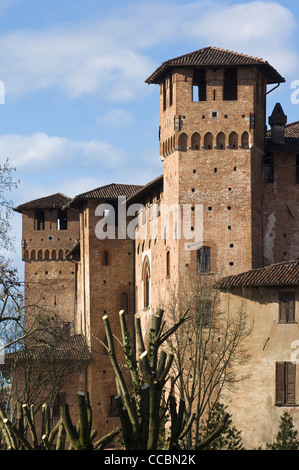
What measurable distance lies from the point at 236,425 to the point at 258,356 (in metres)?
2.30

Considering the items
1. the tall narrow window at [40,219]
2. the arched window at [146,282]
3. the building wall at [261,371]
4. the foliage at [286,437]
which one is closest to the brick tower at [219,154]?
the building wall at [261,371]

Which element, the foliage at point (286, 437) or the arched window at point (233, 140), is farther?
the arched window at point (233, 140)

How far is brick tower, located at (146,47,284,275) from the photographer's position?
130 feet

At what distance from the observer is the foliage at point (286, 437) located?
32.2 m

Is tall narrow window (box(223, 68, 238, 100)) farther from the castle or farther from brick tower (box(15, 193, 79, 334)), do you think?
brick tower (box(15, 193, 79, 334))

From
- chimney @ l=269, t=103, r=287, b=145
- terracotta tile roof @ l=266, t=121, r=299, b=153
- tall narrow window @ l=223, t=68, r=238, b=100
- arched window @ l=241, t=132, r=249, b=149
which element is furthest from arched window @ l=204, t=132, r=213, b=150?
chimney @ l=269, t=103, r=287, b=145

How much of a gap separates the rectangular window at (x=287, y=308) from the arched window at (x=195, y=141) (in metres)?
8.30

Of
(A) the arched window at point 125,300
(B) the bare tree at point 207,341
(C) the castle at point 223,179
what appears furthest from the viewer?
(A) the arched window at point 125,300

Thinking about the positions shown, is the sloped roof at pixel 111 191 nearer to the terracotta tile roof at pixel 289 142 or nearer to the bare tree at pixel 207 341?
the terracotta tile roof at pixel 289 142

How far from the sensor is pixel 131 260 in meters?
51.2

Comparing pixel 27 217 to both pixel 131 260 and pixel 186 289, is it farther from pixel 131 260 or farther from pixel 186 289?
pixel 186 289

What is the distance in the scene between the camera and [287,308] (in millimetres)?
34875

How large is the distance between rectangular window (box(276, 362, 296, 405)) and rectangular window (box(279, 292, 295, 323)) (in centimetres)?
149
